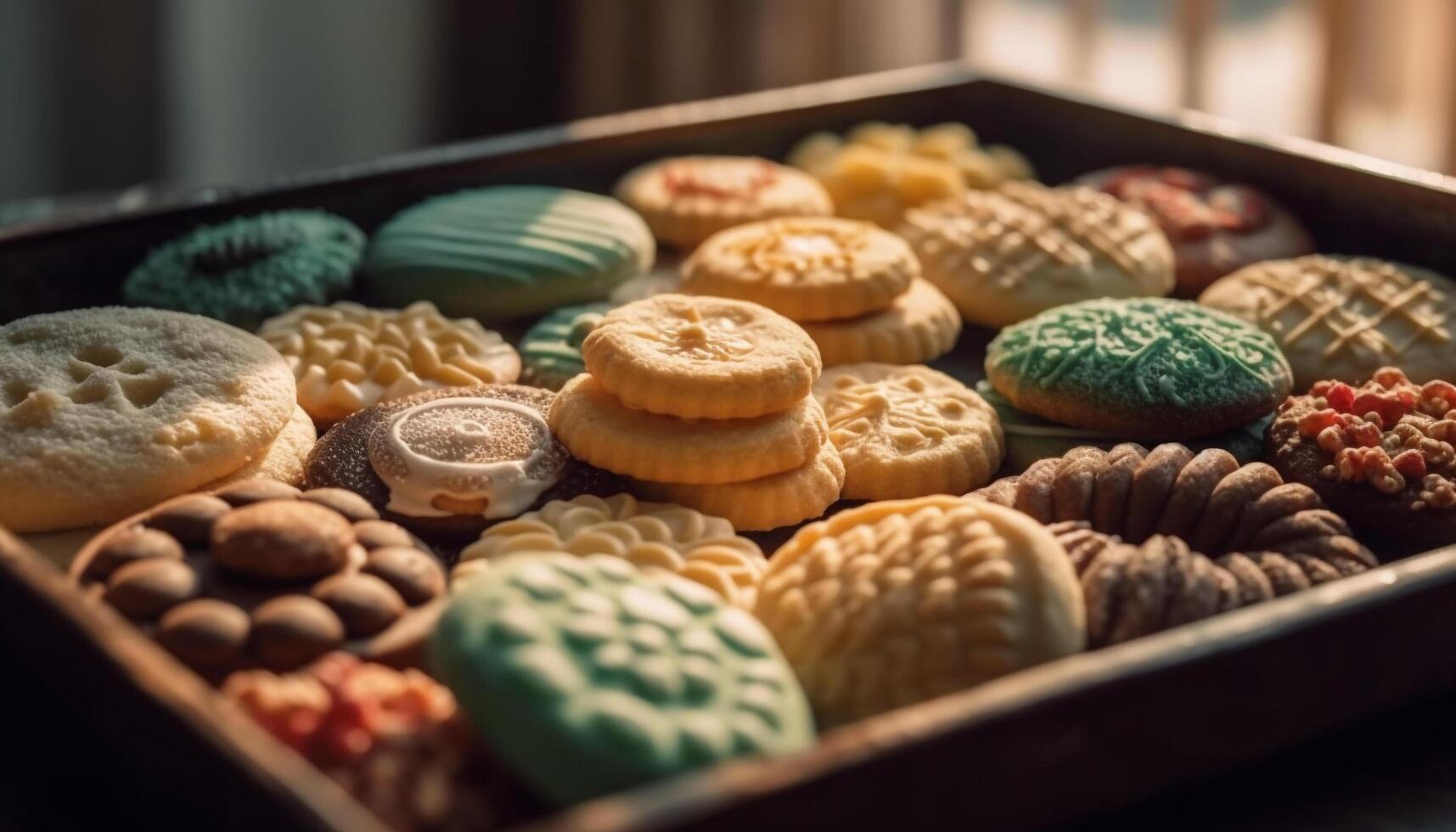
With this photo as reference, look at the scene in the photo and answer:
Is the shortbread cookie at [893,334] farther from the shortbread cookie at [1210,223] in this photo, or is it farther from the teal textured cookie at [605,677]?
the teal textured cookie at [605,677]

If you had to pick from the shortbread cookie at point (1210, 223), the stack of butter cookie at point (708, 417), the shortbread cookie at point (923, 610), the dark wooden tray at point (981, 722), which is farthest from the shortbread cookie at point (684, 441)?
the shortbread cookie at point (1210, 223)

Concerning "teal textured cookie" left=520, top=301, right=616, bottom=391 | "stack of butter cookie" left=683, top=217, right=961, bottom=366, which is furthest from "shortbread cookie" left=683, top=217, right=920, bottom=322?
"teal textured cookie" left=520, top=301, right=616, bottom=391

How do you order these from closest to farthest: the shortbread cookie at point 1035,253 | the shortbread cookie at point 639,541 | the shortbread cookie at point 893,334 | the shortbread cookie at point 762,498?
the shortbread cookie at point 639,541, the shortbread cookie at point 762,498, the shortbread cookie at point 893,334, the shortbread cookie at point 1035,253

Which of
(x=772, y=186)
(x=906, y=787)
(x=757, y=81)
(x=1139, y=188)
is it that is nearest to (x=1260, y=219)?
(x=1139, y=188)

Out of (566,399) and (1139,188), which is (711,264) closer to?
(566,399)


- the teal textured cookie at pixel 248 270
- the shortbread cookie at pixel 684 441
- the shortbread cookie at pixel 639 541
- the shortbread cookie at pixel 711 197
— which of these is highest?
the shortbread cookie at pixel 711 197
